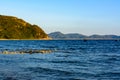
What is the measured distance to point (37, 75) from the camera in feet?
142

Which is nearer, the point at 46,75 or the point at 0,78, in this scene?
the point at 0,78

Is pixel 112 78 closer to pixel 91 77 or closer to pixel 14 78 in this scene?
pixel 91 77

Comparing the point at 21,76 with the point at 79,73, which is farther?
the point at 79,73

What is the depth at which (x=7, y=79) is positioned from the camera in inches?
1538

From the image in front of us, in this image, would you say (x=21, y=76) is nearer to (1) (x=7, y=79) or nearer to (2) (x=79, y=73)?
(1) (x=7, y=79)

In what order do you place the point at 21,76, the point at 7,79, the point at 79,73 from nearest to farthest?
the point at 7,79
the point at 21,76
the point at 79,73

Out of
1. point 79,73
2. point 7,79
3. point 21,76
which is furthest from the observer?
point 79,73

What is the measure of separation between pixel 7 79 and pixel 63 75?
768 cm

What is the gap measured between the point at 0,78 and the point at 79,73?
35.9 ft

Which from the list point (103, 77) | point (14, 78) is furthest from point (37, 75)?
point (103, 77)

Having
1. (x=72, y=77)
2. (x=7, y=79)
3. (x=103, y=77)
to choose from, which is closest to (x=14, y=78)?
(x=7, y=79)

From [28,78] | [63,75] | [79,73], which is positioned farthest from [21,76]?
[79,73]

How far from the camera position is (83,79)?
3972 centimetres

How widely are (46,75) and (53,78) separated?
3.06 m
